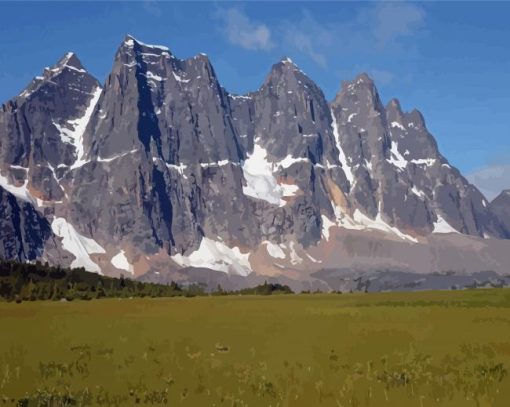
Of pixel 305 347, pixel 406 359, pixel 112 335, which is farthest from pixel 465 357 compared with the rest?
pixel 112 335

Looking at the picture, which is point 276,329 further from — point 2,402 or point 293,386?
point 2,402

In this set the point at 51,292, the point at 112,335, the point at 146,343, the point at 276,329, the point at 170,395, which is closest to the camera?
the point at 170,395

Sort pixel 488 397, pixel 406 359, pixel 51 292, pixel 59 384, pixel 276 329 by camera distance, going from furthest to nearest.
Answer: pixel 51 292, pixel 276 329, pixel 406 359, pixel 59 384, pixel 488 397

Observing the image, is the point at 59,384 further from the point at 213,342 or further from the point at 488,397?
the point at 213,342

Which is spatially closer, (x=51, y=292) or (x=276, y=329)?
(x=276, y=329)

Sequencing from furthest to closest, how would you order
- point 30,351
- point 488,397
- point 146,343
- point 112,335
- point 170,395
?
point 112,335 → point 146,343 → point 30,351 → point 170,395 → point 488,397

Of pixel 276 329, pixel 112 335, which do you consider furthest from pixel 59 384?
pixel 276 329

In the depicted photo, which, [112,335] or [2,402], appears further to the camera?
[112,335]

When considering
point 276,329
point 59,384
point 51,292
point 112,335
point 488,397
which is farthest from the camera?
point 51,292

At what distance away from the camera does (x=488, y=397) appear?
17000 mm

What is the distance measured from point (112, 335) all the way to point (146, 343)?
6.46 meters

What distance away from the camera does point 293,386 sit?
19594mm

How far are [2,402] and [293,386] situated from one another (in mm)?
8300

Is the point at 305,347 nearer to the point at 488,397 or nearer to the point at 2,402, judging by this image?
the point at 488,397
